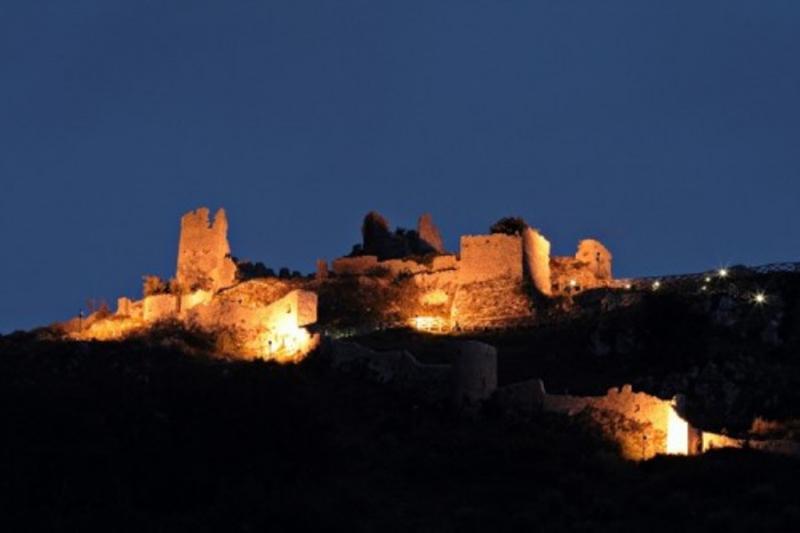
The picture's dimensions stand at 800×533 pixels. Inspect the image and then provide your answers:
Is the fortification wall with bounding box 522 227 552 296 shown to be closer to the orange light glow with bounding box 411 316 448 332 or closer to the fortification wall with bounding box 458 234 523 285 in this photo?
the fortification wall with bounding box 458 234 523 285

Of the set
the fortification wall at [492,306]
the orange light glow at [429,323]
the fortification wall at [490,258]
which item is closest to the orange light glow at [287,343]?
the orange light glow at [429,323]

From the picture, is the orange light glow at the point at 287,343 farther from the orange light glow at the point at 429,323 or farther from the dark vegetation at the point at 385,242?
the dark vegetation at the point at 385,242

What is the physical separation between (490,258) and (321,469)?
1236 inches

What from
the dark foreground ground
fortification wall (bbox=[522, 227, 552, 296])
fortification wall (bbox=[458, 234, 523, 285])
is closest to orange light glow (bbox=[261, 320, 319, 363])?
the dark foreground ground

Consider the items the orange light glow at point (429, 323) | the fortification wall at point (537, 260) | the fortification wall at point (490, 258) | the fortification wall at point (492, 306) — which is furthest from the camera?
the fortification wall at point (537, 260)

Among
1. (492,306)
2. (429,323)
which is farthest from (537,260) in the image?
(429,323)

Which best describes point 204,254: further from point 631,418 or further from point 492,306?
point 631,418

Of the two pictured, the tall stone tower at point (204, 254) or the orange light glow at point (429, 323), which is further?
the tall stone tower at point (204, 254)

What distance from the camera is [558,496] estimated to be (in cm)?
5166

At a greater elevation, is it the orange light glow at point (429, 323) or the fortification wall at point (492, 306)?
the fortification wall at point (492, 306)

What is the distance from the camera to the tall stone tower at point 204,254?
91312 mm

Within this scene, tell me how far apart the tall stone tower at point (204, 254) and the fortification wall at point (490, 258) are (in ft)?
43.1

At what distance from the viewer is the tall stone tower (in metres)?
91.3

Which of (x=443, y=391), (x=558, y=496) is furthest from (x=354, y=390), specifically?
(x=558, y=496)
